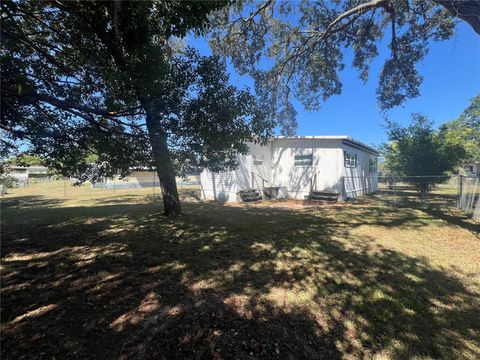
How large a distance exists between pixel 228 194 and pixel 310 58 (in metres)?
8.55

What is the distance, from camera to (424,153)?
1412cm

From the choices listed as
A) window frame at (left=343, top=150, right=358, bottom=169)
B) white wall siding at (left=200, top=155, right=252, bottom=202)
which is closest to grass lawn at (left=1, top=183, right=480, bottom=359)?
window frame at (left=343, top=150, right=358, bottom=169)

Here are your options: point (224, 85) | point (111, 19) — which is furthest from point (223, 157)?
point (111, 19)

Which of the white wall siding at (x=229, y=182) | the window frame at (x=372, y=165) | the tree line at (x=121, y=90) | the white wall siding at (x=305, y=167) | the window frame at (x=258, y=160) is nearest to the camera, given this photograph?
the tree line at (x=121, y=90)

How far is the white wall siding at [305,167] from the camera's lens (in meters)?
13.8

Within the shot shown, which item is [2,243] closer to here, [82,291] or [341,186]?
[82,291]

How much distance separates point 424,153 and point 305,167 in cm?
665

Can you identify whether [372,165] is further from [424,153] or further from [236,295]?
[236,295]

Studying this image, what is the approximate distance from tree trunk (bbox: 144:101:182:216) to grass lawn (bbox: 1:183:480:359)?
5.88 feet

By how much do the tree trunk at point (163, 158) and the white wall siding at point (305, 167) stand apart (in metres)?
8.33

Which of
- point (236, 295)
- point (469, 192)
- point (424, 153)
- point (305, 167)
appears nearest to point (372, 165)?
point (424, 153)

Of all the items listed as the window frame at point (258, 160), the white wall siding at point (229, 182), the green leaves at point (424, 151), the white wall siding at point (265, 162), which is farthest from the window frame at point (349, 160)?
the white wall siding at point (229, 182)

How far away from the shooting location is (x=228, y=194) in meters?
15.3

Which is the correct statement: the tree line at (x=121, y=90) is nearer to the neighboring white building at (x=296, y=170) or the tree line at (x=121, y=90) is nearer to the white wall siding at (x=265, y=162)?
the neighboring white building at (x=296, y=170)
